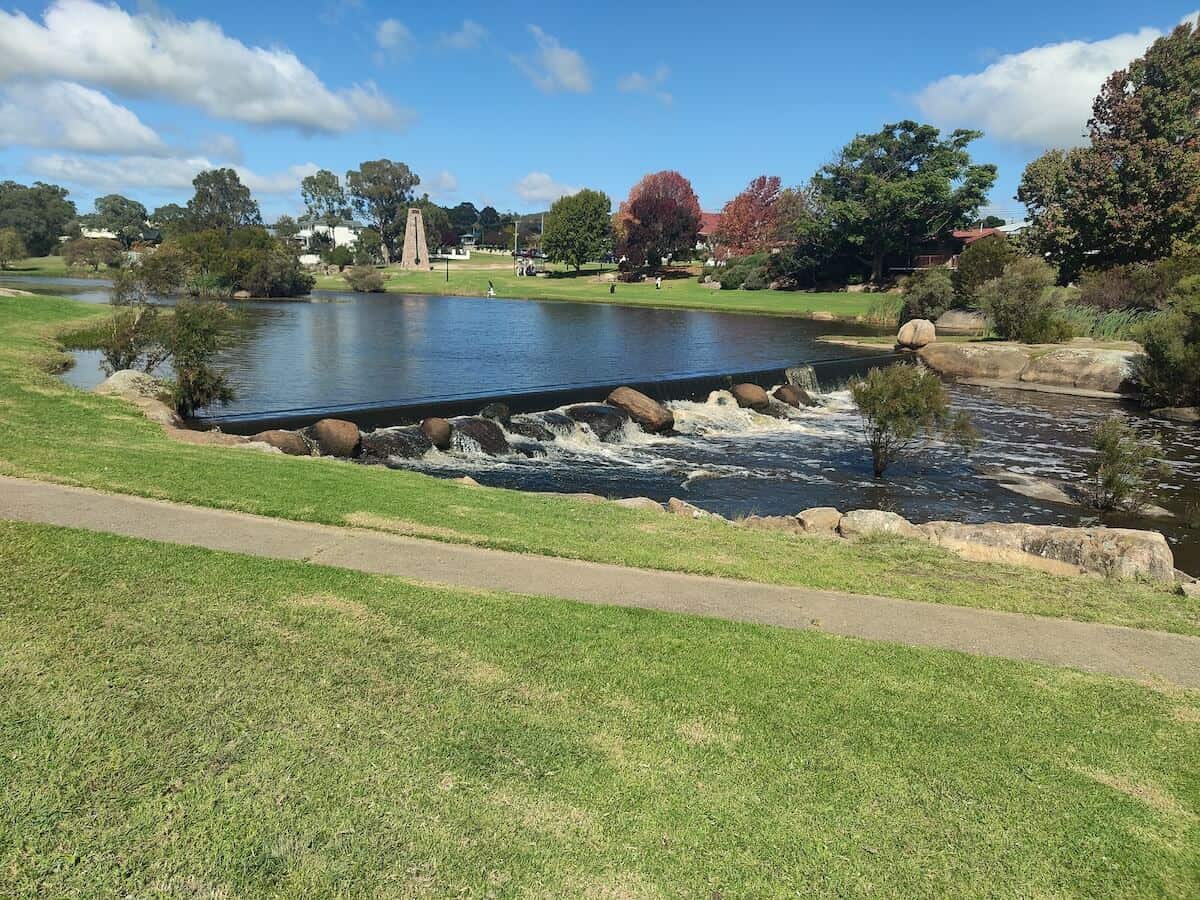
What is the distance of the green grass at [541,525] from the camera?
7.70 metres

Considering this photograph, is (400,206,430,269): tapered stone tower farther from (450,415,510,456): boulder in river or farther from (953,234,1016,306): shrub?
(450,415,510,456): boulder in river

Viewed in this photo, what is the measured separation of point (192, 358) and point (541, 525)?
12.5 meters

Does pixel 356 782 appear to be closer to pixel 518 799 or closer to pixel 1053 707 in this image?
pixel 518 799

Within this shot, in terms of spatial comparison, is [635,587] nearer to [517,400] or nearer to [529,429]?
[529,429]

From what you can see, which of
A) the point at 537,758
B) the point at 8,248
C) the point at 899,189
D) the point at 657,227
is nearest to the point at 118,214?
the point at 8,248

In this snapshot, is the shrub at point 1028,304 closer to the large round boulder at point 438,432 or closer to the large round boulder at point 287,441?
the large round boulder at point 438,432

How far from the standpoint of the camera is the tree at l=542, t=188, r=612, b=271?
3871 inches

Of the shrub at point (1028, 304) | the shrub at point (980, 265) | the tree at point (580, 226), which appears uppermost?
the tree at point (580, 226)

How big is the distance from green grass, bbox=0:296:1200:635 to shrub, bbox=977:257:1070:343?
104 ft

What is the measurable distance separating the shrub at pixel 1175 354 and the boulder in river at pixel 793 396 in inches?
433

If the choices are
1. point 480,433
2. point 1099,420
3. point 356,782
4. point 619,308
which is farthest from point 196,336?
point 619,308

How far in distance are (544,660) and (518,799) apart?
4.72ft

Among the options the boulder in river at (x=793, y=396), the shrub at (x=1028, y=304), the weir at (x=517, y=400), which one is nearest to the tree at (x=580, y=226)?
the shrub at (x=1028, y=304)

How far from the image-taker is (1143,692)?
5.50 meters
